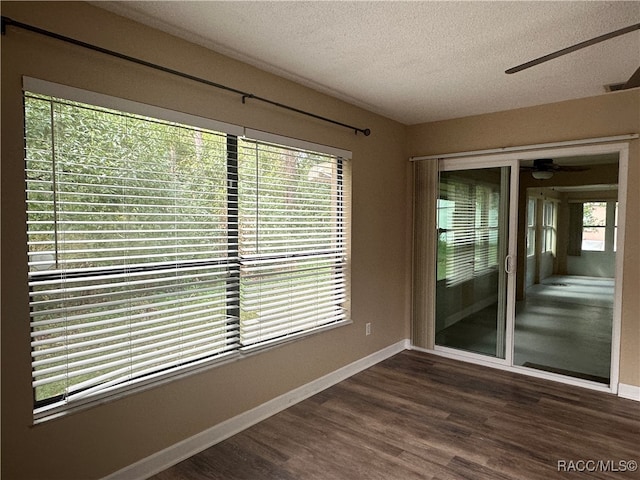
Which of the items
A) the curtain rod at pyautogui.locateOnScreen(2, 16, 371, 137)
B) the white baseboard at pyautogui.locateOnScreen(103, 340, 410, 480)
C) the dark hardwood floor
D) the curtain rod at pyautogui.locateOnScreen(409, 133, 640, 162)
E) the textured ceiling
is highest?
the textured ceiling

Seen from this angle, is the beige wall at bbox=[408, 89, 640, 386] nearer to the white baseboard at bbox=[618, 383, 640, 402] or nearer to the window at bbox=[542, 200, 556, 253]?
the white baseboard at bbox=[618, 383, 640, 402]

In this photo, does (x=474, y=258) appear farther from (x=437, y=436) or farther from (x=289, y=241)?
(x=289, y=241)

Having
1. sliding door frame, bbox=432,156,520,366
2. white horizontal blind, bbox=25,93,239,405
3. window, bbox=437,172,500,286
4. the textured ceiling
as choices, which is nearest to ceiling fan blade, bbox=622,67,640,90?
the textured ceiling

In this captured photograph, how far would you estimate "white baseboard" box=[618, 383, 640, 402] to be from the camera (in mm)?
3271

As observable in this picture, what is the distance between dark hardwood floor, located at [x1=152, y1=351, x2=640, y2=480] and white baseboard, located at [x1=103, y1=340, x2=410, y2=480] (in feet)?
0.18

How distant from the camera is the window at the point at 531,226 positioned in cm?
381

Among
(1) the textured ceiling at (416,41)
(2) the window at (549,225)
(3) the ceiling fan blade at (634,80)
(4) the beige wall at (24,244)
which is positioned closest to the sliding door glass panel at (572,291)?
(2) the window at (549,225)

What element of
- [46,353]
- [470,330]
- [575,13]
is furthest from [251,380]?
[575,13]

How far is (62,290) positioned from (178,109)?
1.18 meters

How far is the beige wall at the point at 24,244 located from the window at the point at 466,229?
2.90ft

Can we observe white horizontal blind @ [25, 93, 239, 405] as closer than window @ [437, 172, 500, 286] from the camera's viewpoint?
Yes

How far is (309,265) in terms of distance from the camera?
3.30 meters

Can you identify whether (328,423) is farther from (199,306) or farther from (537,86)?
(537,86)

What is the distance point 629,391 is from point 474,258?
5.41 feet
